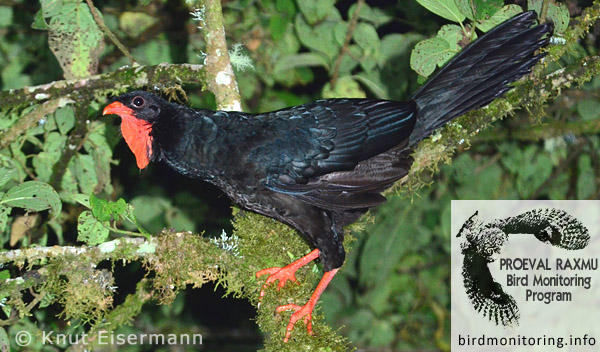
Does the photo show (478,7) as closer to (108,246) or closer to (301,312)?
(301,312)

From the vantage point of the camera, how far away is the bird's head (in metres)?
2.99

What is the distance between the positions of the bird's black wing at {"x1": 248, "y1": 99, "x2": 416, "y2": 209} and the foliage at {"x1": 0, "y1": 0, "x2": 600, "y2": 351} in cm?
27

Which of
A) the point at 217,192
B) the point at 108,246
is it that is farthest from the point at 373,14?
the point at 108,246

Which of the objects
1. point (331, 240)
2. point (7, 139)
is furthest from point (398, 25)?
point (7, 139)

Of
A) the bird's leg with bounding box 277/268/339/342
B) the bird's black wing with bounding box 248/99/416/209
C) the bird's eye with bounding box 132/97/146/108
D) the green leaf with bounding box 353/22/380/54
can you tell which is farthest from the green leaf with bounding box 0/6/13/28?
the bird's leg with bounding box 277/268/339/342

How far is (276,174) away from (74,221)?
2.41 metres

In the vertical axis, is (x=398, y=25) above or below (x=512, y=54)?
above

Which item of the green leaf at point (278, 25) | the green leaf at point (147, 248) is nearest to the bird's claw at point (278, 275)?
the green leaf at point (147, 248)

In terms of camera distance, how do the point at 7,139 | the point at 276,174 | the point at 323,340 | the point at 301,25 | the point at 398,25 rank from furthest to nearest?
the point at 398,25
the point at 301,25
the point at 7,139
the point at 276,174
the point at 323,340

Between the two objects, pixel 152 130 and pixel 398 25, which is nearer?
pixel 152 130

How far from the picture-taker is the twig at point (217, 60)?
10.6 feet

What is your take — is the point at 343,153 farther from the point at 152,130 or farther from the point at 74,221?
the point at 74,221

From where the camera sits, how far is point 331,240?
309 cm

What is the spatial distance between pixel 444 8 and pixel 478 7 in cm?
16
